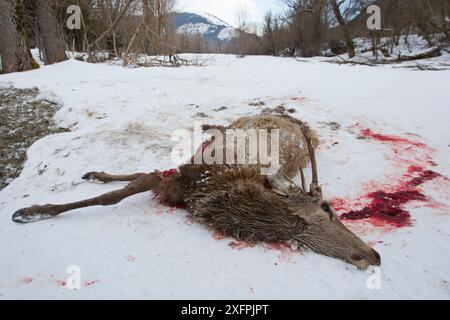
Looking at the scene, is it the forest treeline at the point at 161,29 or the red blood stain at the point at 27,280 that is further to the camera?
the forest treeline at the point at 161,29

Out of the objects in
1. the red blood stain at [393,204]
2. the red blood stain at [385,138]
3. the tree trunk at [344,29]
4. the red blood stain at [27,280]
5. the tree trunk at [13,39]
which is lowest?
the red blood stain at [27,280]

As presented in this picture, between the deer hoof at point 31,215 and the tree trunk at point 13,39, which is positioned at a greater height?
the tree trunk at point 13,39

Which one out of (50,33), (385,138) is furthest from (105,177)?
(50,33)

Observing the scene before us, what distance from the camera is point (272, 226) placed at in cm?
205

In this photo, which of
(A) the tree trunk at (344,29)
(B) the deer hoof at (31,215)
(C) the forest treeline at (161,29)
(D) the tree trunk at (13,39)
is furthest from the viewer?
(A) the tree trunk at (344,29)

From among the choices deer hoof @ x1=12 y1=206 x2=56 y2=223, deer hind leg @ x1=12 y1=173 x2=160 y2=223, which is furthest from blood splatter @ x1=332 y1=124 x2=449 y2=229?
deer hoof @ x1=12 y1=206 x2=56 y2=223

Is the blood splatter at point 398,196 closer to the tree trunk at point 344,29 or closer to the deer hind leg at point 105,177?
the deer hind leg at point 105,177

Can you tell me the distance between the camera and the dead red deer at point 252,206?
6.39ft

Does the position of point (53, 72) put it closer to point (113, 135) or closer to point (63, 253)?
point (113, 135)

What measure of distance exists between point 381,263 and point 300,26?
2125 cm

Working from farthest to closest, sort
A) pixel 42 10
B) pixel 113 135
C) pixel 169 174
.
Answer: pixel 42 10 < pixel 113 135 < pixel 169 174

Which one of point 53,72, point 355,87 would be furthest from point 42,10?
point 355,87

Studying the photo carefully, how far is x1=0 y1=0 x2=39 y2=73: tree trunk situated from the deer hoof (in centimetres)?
762

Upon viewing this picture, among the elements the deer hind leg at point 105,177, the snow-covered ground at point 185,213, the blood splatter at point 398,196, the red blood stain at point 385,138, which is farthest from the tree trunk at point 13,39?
the blood splatter at point 398,196
